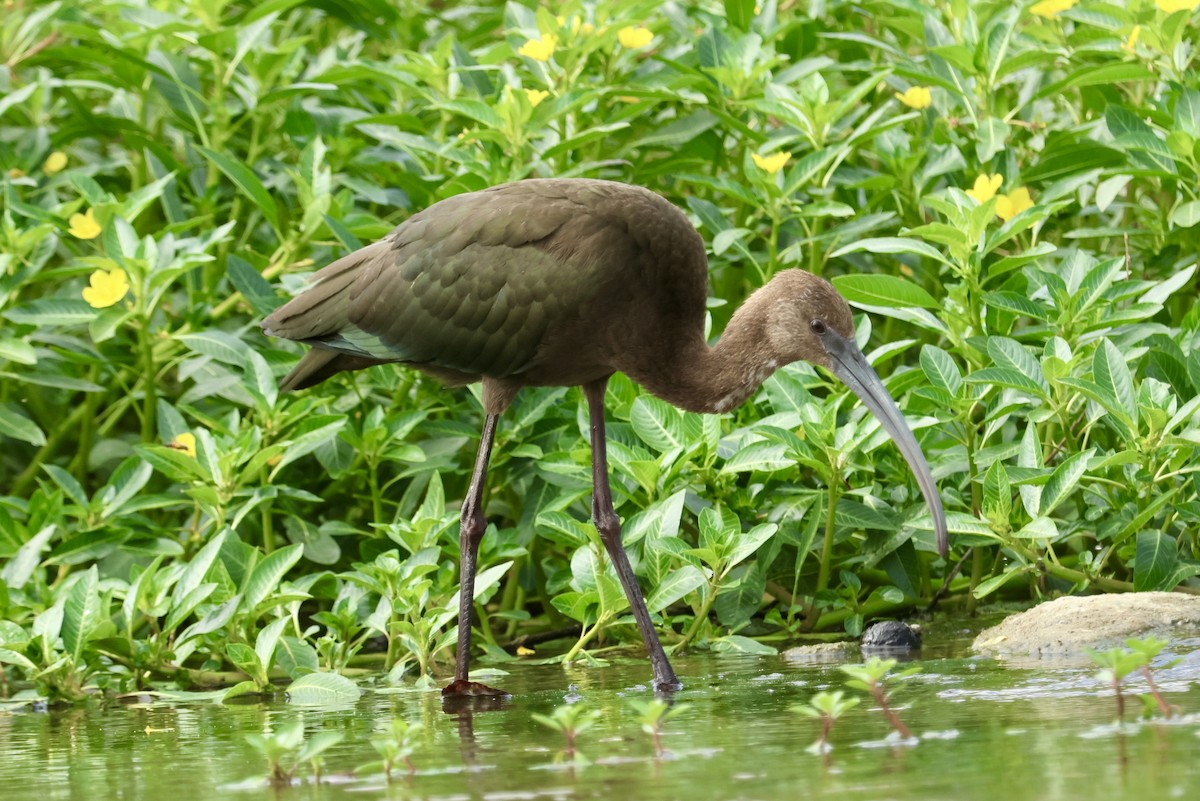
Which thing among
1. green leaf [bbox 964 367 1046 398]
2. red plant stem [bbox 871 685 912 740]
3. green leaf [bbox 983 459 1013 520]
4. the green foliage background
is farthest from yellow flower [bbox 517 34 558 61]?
red plant stem [bbox 871 685 912 740]

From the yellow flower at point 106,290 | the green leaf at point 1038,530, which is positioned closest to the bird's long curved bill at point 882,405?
the green leaf at point 1038,530

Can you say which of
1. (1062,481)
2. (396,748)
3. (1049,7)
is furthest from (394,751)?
(1049,7)

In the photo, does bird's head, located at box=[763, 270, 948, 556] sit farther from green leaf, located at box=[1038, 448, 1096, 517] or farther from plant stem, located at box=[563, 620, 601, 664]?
plant stem, located at box=[563, 620, 601, 664]

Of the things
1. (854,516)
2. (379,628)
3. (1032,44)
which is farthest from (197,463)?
(1032,44)

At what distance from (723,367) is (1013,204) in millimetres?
1565

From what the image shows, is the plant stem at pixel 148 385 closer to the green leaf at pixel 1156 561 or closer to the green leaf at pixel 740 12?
the green leaf at pixel 740 12

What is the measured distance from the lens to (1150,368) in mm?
5773

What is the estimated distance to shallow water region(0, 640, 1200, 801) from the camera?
10.7ft

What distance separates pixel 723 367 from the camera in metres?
5.57

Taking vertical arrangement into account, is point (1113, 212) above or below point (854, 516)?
above

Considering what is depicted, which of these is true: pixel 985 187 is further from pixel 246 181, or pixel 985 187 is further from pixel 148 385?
pixel 148 385

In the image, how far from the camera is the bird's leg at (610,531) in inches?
204

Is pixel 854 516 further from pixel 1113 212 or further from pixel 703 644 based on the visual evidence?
pixel 1113 212

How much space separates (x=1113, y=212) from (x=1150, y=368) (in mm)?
2008
